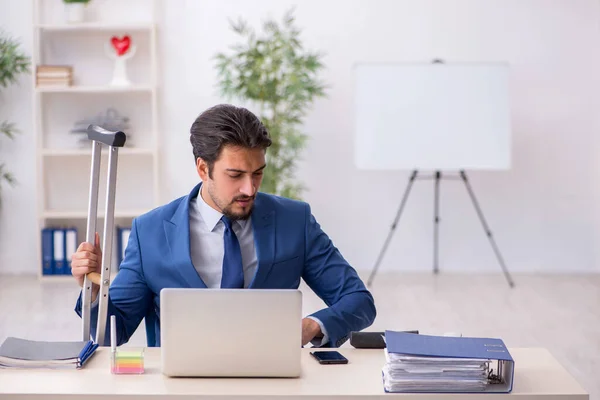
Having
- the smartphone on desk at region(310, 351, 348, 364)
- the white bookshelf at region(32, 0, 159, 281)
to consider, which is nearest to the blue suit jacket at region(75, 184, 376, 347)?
the smartphone on desk at region(310, 351, 348, 364)

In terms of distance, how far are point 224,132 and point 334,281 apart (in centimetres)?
60

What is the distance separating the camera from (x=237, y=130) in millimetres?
2447

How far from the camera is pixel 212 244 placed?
2.59 meters

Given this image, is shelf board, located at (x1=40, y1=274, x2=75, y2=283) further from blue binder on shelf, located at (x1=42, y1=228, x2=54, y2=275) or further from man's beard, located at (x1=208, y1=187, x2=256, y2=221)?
man's beard, located at (x1=208, y1=187, x2=256, y2=221)

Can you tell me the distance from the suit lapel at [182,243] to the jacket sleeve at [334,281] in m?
0.38

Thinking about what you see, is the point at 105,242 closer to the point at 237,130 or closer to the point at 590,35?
the point at 237,130

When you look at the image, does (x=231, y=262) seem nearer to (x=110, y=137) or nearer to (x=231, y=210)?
(x=231, y=210)

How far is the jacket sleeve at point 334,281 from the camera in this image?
2.64 metres

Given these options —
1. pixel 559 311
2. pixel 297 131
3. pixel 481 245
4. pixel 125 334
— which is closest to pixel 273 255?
pixel 125 334

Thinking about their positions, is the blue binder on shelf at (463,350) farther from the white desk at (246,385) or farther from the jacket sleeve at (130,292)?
the jacket sleeve at (130,292)

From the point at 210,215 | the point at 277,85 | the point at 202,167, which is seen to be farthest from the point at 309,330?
the point at 277,85

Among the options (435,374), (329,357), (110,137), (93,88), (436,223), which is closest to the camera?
(435,374)

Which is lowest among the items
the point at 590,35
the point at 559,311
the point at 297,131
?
the point at 559,311

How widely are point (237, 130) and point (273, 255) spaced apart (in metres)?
0.39
